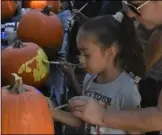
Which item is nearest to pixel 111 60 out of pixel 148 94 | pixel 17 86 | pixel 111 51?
pixel 111 51

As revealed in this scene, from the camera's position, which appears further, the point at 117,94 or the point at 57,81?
the point at 57,81

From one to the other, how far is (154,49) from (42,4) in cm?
180

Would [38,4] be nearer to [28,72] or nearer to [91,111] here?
[28,72]

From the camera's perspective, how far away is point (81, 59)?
69.6 inches

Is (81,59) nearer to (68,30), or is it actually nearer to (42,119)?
(42,119)

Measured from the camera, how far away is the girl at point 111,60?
174 centimetres

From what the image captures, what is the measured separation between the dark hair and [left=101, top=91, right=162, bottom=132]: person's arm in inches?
14.5

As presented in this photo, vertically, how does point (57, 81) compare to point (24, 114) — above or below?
below

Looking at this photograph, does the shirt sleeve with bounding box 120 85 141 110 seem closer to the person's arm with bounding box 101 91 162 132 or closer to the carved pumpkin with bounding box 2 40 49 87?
the person's arm with bounding box 101 91 162 132

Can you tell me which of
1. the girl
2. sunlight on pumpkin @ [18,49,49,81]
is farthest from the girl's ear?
sunlight on pumpkin @ [18,49,49,81]

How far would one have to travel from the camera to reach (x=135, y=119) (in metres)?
1.47

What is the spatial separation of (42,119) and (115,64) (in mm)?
656

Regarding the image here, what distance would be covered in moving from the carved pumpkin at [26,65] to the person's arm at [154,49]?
557 millimetres

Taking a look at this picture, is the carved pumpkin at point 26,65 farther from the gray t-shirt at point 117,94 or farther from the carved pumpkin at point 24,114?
the carved pumpkin at point 24,114
